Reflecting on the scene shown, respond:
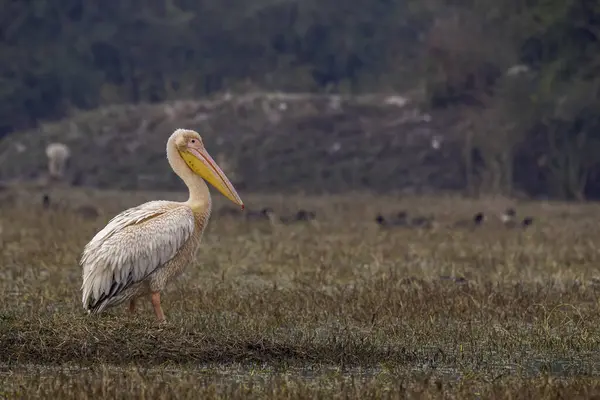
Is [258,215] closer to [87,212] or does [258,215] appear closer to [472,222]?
[87,212]

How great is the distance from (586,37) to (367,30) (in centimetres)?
2024

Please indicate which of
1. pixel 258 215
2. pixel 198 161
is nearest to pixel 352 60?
pixel 258 215

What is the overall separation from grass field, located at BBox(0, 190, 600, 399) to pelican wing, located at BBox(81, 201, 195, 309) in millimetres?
232

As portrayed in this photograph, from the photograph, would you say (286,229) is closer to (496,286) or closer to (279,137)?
(496,286)

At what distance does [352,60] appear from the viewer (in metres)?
51.4

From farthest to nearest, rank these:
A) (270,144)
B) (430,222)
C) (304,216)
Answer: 1. (270,144)
2. (304,216)
3. (430,222)

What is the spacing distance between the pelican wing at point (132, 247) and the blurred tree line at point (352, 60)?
23336 mm

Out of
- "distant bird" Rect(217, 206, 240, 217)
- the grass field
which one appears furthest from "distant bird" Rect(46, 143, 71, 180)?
the grass field

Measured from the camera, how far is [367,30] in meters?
51.8

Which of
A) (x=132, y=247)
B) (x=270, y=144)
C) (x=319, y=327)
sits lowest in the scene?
(x=319, y=327)

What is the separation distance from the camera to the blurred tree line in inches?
1284

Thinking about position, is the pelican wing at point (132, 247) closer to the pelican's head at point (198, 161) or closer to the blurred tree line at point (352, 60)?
the pelican's head at point (198, 161)

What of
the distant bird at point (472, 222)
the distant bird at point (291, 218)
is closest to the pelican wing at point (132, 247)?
the distant bird at point (291, 218)

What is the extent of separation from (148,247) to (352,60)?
43.0m
